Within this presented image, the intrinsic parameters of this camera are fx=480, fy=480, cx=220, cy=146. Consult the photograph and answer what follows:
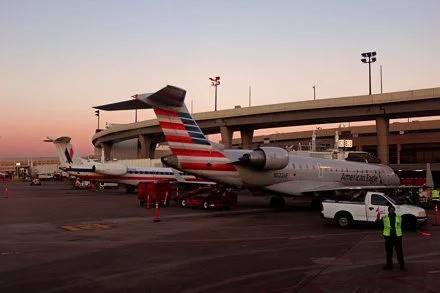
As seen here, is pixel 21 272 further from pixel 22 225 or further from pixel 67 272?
pixel 22 225

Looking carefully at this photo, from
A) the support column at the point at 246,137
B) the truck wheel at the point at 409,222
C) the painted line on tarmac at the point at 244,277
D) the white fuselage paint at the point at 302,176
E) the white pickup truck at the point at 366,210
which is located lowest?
the painted line on tarmac at the point at 244,277

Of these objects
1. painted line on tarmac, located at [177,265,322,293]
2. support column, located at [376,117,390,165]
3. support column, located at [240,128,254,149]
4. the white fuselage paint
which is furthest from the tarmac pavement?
support column, located at [240,128,254,149]

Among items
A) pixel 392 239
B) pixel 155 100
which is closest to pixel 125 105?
pixel 155 100

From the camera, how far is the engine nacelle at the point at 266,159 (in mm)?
29486

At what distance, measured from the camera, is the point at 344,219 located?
2091 cm

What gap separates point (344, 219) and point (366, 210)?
40.9 inches

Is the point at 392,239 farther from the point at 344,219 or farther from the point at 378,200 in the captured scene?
the point at 344,219

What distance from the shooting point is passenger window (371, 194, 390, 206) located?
19906 mm

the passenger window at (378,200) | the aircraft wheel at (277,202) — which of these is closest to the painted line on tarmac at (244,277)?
the passenger window at (378,200)

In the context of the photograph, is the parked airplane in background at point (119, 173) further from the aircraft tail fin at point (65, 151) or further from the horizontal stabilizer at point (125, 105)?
the horizontal stabilizer at point (125, 105)

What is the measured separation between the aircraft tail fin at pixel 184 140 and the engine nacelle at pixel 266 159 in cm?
144

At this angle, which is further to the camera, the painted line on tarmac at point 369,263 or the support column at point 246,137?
the support column at point 246,137

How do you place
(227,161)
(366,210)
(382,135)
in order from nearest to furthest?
(366,210) < (227,161) < (382,135)

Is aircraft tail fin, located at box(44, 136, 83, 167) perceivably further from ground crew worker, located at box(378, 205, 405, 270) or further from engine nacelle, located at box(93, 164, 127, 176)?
ground crew worker, located at box(378, 205, 405, 270)
